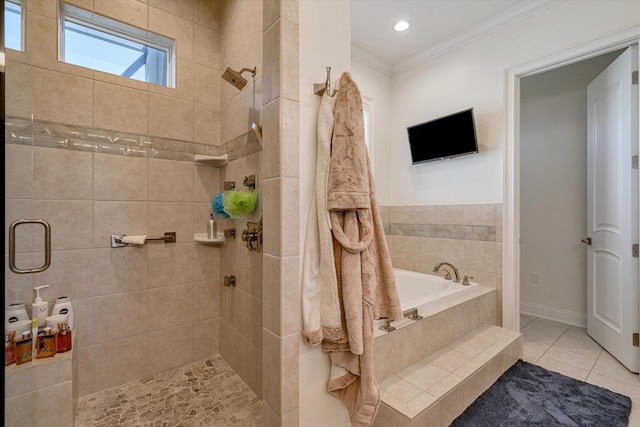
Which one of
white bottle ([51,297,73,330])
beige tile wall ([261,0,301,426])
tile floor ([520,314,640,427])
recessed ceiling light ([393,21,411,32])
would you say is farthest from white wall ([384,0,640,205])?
white bottle ([51,297,73,330])

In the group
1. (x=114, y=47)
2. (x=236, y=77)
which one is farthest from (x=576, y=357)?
(x=114, y=47)

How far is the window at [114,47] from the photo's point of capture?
5.51 feet

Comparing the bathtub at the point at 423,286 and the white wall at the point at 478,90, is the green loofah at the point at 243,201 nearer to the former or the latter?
the bathtub at the point at 423,286

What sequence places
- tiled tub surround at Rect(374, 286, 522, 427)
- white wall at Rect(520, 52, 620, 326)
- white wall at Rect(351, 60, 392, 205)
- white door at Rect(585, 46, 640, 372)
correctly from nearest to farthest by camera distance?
tiled tub surround at Rect(374, 286, 522, 427) < white door at Rect(585, 46, 640, 372) < white wall at Rect(520, 52, 620, 326) < white wall at Rect(351, 60, 392, 205)

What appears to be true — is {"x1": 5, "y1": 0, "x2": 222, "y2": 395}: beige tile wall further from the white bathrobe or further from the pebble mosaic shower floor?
the white bathrobe

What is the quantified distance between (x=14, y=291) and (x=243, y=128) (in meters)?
1.35

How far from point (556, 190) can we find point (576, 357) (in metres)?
1.69

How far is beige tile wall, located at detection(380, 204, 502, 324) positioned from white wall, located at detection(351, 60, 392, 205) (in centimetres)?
35

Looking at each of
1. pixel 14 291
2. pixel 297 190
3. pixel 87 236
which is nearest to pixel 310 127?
pixel 297 190

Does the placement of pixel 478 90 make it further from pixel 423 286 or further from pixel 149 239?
pixel 149 239

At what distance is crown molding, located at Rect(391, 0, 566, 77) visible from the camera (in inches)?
88.3

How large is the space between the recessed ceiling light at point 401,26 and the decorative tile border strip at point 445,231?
193 centimetres

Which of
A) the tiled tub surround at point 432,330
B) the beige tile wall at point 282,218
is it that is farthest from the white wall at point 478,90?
the beige tile wall at point 282,218

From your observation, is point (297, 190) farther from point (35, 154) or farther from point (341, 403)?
point (35, 154)
